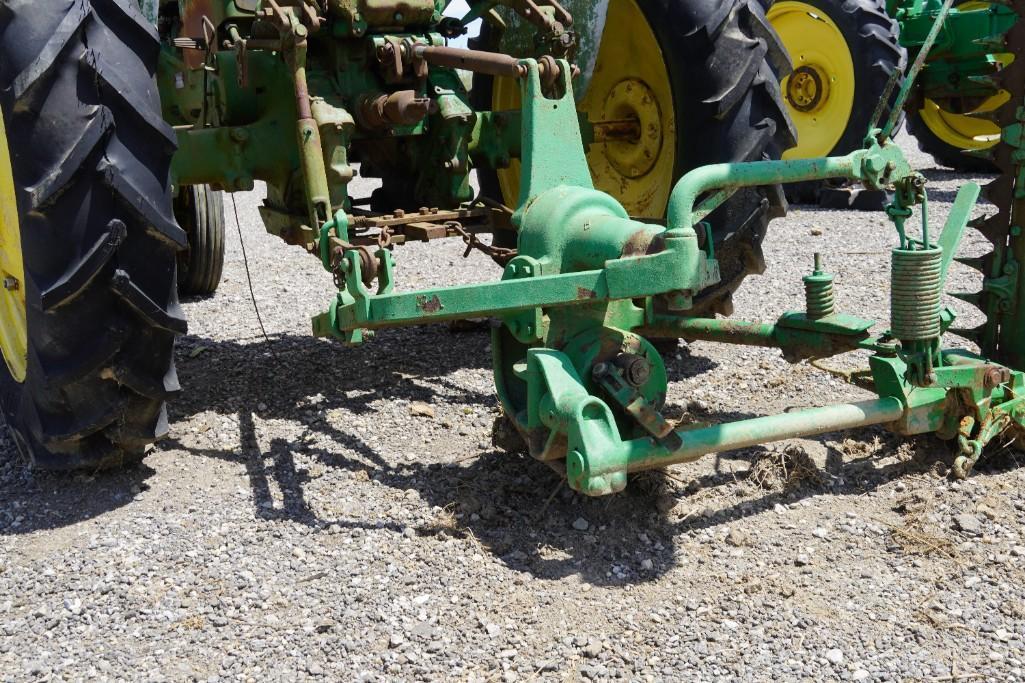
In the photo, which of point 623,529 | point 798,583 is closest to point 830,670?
point 798,583

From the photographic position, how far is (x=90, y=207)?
3.09 m

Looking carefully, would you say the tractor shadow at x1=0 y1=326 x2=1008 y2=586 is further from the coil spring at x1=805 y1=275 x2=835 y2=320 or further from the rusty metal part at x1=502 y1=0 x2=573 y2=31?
the rusty metal part at x1=502 y1=0 x2=573 y2=31

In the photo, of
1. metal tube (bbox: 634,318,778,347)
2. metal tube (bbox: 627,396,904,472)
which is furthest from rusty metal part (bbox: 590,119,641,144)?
metal tube (bbox: 627,396,904,472)

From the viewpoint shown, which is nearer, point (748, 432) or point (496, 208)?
point (748, 432)

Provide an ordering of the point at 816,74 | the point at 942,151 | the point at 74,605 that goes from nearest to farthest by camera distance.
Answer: the point at 74,605
the point at 816,74
the point at 942,151

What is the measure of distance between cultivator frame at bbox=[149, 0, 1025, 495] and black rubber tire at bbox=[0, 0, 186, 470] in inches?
18.9

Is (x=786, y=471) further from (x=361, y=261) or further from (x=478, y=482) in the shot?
(x=361, y=261)

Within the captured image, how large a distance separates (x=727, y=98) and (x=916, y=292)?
111cm

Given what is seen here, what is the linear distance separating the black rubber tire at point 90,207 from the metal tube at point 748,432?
4.85 feet

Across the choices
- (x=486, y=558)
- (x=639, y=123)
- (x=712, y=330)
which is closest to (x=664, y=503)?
(x=486, y=558)

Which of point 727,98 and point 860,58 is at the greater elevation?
point 727,98

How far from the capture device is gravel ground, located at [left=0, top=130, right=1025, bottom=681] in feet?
8.40

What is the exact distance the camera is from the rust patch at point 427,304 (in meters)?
2.97

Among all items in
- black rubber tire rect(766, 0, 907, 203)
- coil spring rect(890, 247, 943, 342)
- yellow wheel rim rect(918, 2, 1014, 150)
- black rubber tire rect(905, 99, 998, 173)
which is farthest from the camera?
black rubber tire rect(905, 99, 998, 173)
